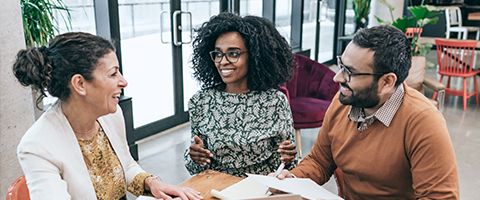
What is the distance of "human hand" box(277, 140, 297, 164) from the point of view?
6.15 feet

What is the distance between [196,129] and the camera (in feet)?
6.41

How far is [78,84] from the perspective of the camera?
1.36 meters

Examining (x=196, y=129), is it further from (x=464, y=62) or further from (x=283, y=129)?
(x=464, y=62)

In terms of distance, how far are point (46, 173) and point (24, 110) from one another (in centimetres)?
137

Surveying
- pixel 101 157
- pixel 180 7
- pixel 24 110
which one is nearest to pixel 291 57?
pixel 101 157

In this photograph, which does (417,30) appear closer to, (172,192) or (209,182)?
(209,182)

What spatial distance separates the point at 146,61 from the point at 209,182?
3.07 meters

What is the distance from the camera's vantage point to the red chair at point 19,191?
4.11 ft

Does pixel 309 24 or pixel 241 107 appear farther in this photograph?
pixel 309 24

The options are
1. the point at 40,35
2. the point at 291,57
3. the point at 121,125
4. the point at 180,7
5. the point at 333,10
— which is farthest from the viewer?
the point at 333,10

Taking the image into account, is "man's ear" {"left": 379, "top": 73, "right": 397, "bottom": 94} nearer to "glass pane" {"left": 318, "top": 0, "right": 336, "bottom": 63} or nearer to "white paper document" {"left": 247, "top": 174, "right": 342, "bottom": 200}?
"white paper document" {"left": 247, "top": 174, "right": 342, "bottom": 200}

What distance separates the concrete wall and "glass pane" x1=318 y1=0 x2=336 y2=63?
5645mm

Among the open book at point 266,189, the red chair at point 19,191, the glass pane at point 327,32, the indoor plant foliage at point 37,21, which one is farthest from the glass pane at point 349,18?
the red chair at point 19,191

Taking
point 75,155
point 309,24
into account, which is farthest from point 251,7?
point 75,155
